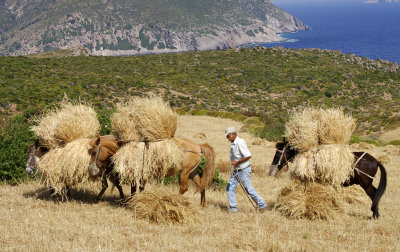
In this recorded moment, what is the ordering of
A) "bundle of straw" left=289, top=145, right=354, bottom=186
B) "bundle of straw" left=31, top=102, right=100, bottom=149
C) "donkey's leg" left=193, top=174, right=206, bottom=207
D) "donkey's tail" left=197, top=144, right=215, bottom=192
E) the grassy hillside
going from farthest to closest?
the grassy hillside → "donkey's leg" left=193, top=174, right=206, bottom=207 → "donkey's tail" left=197, top=144, right=215, bottom=192 → "bundle of straw" left=31, top=102, right=100, bottom=149 → "bundle of straw" left=289, top=145, right=354, bottom=186

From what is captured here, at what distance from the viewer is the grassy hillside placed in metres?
44.6

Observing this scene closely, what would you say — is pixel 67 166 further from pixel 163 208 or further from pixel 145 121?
pixel 163 208

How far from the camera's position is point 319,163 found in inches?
324

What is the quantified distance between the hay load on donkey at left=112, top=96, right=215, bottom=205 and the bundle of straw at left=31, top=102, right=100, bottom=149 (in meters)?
0.72

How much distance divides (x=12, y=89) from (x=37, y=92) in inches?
95.6

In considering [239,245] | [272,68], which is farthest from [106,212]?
[272,68]

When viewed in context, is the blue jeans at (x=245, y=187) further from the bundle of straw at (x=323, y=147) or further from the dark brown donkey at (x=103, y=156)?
the dark brown donkey at (x=103, y=156)

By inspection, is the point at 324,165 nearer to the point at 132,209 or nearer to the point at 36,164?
the point at 132,209

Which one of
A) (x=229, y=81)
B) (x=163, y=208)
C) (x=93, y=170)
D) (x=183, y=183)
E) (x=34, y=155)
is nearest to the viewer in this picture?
(x=163, y=208)

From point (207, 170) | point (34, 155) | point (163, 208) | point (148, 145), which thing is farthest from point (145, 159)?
point (34, 155)

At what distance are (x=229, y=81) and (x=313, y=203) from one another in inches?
2420

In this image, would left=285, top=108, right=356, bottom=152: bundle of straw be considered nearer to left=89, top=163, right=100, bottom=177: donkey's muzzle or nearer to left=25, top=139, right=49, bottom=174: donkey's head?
left=89, top=163, right=100, bottom=177: donkey's muzzle

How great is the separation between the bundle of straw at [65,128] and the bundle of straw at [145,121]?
79 centimetres

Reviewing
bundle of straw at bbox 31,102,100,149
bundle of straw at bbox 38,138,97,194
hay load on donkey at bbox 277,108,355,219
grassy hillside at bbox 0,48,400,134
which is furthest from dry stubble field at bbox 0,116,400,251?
grassy hillside at bbox 0,48,400,134
